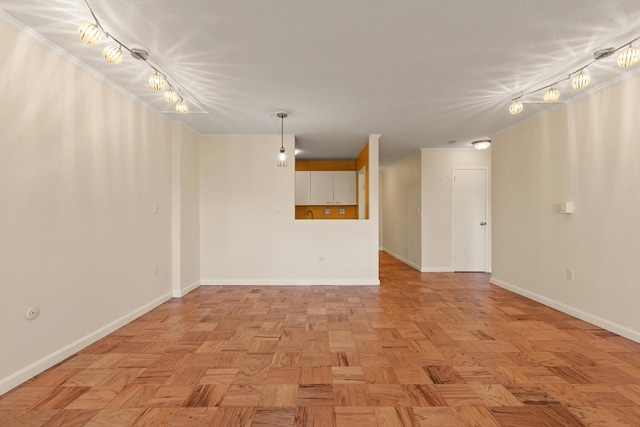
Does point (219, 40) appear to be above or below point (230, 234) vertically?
above

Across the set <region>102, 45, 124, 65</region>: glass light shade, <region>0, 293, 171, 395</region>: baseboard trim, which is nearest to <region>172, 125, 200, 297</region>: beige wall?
<region>0, 293, 171, 395</region>: baseboard trim

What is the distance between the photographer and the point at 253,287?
520 cm

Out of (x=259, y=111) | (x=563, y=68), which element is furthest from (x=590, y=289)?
(x=259, y=111)

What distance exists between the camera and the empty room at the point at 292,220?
2.07 meters

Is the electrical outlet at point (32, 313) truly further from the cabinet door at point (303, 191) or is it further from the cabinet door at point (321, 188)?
the cabinet door at point (321, 188)

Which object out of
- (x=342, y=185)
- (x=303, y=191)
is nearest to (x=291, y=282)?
(x=303, y=191)

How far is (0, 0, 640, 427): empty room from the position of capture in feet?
6.80

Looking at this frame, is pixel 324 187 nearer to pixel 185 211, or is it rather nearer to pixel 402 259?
pixel 402 259

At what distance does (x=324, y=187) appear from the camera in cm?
720

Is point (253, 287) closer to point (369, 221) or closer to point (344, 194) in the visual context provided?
point (369, 221)

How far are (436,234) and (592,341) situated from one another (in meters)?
3.68

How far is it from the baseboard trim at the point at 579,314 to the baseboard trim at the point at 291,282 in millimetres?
2089

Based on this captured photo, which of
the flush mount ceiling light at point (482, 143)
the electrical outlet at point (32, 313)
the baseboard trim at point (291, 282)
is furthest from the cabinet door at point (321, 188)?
the electrical outlet at point (32, 313)

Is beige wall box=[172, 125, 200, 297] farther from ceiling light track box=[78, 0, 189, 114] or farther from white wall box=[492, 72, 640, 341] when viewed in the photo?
white wall box=[492, 72, 640, 341]
